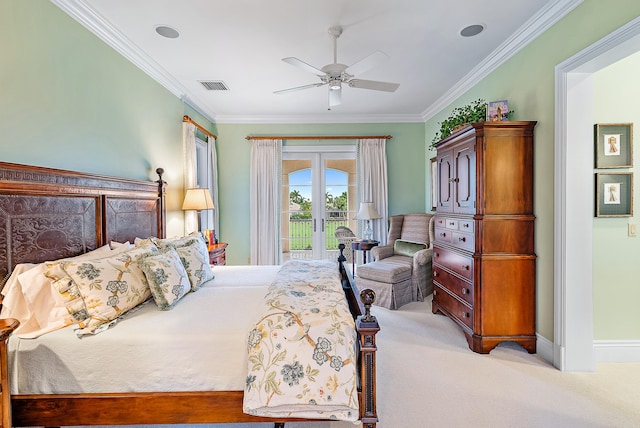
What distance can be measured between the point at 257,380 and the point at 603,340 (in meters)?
2.88

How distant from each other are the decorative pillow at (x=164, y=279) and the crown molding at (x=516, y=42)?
3.44 m

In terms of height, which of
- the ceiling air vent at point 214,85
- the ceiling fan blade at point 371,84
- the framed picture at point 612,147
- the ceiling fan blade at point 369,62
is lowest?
the framed picture at point 612,147

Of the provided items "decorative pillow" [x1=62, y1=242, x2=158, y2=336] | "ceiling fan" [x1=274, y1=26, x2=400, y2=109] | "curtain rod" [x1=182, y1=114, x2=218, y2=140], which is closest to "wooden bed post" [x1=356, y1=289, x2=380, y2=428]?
"decorative pillow" [x1=62, y1=242, x2=158, y2=336]

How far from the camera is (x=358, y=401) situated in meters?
1.61

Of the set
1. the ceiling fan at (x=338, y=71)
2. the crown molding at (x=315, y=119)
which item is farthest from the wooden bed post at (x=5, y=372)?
the crown molding at (x=315, y=119)

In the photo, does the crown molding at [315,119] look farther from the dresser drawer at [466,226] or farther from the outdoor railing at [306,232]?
the dresser drawer at [466,226]

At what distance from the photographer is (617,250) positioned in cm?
258

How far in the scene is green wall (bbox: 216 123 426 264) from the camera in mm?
5438

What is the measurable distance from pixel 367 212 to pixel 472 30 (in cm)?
285

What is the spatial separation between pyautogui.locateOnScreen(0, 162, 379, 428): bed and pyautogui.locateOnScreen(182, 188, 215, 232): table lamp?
1.33 metres

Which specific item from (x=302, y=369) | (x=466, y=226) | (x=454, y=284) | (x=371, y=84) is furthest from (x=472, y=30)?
(x=302, y=369)

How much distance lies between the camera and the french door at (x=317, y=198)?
555 centimetres

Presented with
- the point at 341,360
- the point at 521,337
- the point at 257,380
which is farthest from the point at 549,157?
the point at 257,380

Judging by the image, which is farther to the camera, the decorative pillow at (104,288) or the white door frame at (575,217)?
the white door frame at (575,217)
